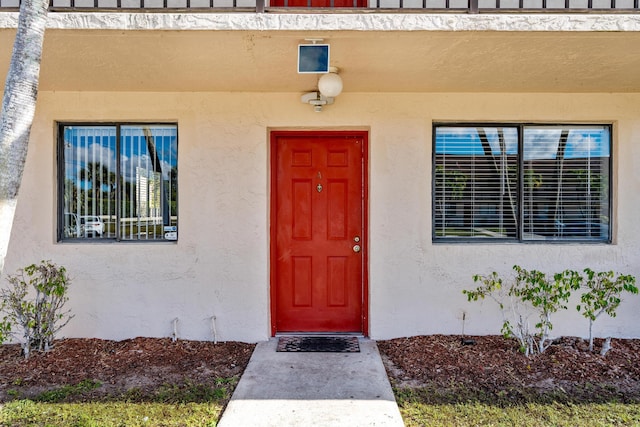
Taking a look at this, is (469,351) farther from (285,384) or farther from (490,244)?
(285,384)

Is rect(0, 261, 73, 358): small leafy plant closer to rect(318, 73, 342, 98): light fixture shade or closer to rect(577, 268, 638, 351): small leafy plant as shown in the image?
rect(318, 73, 342, 98): light fixture shade

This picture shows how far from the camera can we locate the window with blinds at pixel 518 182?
4.87 m

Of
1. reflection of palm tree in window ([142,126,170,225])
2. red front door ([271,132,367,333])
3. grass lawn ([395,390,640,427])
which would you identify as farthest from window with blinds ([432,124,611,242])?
reflection of palm tree in window ([142,126,170,225])

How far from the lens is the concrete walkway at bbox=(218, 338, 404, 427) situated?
319 cm

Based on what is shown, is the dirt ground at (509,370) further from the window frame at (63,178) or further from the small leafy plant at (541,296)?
the window frame at (63,178)

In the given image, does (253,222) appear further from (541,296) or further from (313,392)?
(541,296)

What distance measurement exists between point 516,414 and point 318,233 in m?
2.68

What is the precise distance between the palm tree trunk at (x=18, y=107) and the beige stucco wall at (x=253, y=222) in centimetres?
195

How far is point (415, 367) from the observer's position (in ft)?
13.4

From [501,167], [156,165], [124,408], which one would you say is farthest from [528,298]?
[156,165]

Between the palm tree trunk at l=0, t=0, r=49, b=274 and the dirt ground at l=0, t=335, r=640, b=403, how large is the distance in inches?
71.5

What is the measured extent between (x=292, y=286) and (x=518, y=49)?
339 centimetres

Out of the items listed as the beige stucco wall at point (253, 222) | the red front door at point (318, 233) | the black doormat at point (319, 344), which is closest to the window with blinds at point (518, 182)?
the beige stucco wall at point (253, 222)

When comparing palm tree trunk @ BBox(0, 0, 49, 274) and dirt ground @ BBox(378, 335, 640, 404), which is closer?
palm tree trunk @ BBox(0, 0, 49, 274)
